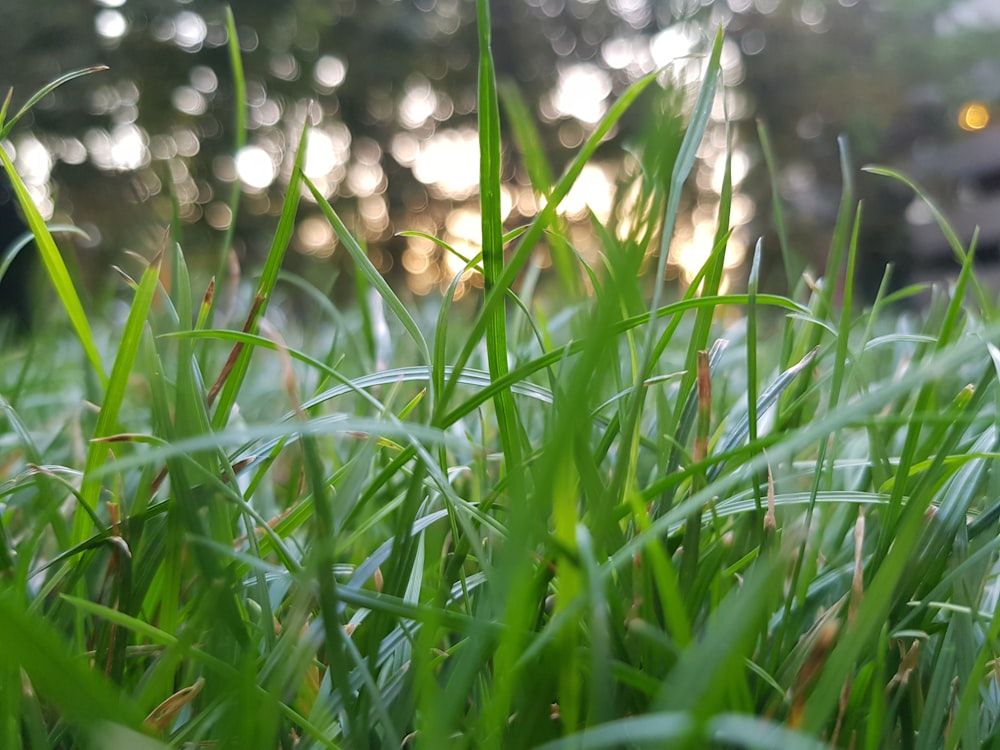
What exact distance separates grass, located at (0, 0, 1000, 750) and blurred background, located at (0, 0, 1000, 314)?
→ 2.58m

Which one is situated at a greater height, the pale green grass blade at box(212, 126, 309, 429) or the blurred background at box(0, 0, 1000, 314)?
the blurred background at box(0, 0, 1000, 314)

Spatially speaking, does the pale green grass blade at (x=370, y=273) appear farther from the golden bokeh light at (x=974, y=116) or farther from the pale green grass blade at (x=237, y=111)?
the golden bokeh light at (x=974, y=116)

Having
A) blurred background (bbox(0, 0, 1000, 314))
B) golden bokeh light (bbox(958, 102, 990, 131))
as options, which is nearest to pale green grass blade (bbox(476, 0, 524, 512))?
blurred background (bbox(0, 0, 1000, 314))

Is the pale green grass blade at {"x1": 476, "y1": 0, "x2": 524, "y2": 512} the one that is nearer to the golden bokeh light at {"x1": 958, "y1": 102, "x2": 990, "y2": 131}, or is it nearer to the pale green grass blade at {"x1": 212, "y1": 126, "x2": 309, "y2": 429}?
the pale green grass blade at {"x1": 212, "y1": 126, "x2": 309, "y2": 429}

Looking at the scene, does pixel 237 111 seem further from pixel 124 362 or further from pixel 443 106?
pixel 443 106

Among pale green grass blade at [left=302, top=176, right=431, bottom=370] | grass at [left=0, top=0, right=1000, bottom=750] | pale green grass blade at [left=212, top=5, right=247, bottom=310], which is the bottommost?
grass at [left=0, top=0, right=1000, bottom=750]

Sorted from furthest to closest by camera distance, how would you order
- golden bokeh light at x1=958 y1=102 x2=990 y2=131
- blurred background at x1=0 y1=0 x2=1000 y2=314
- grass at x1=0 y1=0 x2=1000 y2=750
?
golden bokeh light at x1=958 y1=102 x2=990 y2=131, blurred background at x1=0 y1=0 x2=1000 y2=314, grass at x1=0 y1=0 x2=1000 y2=750

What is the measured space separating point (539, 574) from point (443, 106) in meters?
4.91

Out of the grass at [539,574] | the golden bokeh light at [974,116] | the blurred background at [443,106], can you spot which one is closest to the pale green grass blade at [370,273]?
the grass at [539,574]

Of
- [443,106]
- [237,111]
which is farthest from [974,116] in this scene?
[237,111]

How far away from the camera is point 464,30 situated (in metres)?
4.53

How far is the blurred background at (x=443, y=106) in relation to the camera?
327cm

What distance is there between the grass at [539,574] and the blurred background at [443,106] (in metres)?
2.58

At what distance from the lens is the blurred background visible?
3.27m
